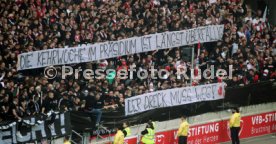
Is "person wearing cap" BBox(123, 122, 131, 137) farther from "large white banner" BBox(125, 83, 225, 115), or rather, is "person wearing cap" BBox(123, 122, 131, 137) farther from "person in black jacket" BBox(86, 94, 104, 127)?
"large white banner" BBox(125, 83, 225, 115)

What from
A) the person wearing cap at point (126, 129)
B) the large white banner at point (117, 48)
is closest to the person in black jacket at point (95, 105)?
the person wearing cap at point (126, 129)

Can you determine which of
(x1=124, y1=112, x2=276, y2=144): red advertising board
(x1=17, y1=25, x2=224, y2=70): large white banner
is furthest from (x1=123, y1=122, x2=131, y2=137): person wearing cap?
(x1=17, y1=25, x2=224, y2=70): large white banner

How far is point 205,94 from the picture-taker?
25875 millimetres

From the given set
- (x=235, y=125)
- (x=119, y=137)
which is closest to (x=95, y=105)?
(x=119, y=137)

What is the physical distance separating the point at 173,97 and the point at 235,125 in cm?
278

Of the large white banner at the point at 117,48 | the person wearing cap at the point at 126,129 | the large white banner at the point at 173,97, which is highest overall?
the large white banner at the point at 117,48

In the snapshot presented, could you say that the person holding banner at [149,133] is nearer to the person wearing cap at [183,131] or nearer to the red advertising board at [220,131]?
the red advertising board at [220,131]

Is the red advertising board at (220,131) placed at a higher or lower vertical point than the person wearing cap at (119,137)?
higher

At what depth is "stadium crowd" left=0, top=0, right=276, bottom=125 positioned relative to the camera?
70.7ft

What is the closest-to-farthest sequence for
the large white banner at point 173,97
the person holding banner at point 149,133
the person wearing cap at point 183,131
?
1. the person holding banner at point 149,133
2. the large white banner at point 173,97
3. the person wearing cap at point 183,131

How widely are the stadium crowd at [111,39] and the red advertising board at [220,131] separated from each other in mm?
1727

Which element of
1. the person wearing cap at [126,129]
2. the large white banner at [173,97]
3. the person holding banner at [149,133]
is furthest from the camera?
the large white banner at [173,97]

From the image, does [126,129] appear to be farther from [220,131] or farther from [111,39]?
[220,131]

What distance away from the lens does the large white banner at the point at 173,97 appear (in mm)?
23656
